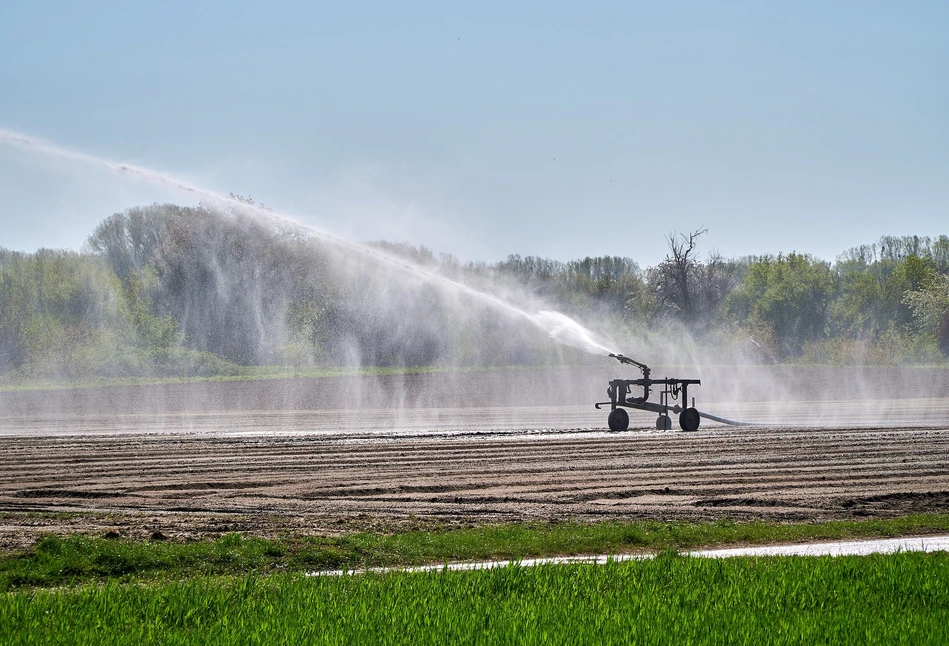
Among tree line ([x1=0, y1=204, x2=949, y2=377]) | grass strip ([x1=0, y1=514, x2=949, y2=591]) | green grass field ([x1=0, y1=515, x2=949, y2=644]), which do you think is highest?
tree line ([x1=0, y1=204, x2=949, y2=377])

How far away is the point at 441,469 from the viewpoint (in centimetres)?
2711

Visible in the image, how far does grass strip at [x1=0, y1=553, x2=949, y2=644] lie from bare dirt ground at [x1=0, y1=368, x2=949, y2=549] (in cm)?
531

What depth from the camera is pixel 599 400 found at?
6969 centimetres

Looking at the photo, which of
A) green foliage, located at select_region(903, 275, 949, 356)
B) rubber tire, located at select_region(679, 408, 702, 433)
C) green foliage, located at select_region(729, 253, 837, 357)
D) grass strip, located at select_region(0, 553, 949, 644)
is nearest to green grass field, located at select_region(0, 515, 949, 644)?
grass strip, located at select_region(0, 553, 949, 644)

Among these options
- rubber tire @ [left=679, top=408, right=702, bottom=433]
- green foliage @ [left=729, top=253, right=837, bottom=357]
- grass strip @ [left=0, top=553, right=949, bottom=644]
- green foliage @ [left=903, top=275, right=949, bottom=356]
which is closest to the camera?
grass strip @ [left=0, top=553, right=949, bottom=644]

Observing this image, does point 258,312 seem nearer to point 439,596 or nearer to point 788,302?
point 788,302

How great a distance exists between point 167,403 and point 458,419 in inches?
946

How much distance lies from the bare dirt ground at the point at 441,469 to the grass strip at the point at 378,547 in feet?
4.39

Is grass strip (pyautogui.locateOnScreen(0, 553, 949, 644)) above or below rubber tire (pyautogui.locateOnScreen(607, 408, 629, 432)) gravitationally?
below

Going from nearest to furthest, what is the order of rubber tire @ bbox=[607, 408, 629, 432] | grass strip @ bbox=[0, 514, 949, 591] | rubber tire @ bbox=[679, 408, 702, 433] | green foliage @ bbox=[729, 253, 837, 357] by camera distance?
grass strip @ bbox=[0, 514, 949, 591] → rubber tire @ bbox=[679, 408, 702, 433] → rubber tire @ bbox=[607, 408, 629, 432] → green foliage @ bbox=[729, 253, 837, 357]

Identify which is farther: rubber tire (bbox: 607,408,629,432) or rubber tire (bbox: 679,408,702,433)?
rubber tire (bbox: 607,408,629,432)

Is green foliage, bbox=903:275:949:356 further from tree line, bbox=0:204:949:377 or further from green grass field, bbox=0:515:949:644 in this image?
green grass field, bbox=0:515:949:644

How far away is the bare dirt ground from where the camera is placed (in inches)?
772

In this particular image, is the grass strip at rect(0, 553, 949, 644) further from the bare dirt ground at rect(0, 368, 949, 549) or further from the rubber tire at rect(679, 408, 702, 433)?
the rubber tire at rect(679, 408, 702, 433)
